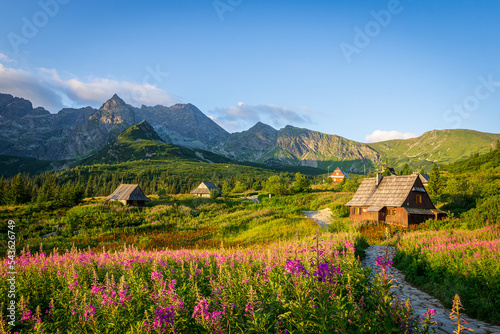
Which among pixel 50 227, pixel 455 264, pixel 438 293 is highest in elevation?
pixel 455 264

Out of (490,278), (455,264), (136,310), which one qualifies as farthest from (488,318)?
(136,310)

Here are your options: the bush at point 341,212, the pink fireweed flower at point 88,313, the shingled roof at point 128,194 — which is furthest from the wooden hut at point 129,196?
the pink fireweed flower at point 88,313

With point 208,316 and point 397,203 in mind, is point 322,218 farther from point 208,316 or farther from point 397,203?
point 208,316

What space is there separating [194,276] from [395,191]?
81.1 ft

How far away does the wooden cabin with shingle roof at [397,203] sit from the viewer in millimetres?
24000

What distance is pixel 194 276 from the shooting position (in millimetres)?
6680

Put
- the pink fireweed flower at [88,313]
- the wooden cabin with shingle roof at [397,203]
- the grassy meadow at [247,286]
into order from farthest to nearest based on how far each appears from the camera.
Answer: the wooden cabin with shingle roof at [397,203] → the pink fireweed flower at [88,313] → the grassy meadow at [247,286]

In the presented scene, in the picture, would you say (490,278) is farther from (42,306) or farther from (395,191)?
(395,191)

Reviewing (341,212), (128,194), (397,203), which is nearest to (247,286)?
(397,203)

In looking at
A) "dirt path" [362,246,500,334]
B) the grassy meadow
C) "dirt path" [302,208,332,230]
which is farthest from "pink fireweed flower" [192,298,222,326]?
"dirt path" [302,208,332,230]

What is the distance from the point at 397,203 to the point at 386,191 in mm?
2636

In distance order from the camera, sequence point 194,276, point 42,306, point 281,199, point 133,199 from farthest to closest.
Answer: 1. point 281,199
2. point 133,199
3. point 194,276
4. point 42,306

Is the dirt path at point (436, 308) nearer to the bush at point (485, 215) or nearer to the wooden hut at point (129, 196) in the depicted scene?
the bush at point (485, 215)

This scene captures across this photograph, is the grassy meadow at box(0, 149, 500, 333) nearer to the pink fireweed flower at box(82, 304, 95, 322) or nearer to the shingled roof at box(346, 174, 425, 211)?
the pink fireweed flower at box(82, 304, 95, 322)
